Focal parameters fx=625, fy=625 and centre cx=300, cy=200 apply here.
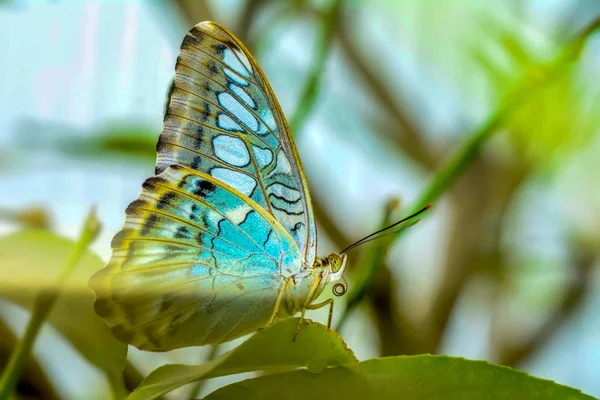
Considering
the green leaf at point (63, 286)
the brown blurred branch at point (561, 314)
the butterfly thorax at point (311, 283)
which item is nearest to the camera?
the green leaf at point (63, 286)

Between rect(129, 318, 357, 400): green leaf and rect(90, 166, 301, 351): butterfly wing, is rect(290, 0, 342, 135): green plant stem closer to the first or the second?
rect(90, 166, 301, 351): butterfly wing

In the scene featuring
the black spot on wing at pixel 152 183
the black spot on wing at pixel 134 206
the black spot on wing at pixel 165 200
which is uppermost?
the black spot on wing at pixel 152 183

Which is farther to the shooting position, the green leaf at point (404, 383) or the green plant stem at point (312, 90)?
the green plant stem at point (312, 90)

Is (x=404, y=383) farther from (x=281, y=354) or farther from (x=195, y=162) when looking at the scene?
(x=195, y=162)

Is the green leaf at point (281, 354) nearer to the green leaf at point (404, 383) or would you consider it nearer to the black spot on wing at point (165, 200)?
the green leaf at point (404, 383)

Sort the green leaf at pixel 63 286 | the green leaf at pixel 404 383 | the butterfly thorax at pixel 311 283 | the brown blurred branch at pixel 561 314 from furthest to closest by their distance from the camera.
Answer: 1. the brown blurred branch at pixel 561 314
2. the butterfly thorax at pixel 311 283
3. the green leaf at pixel 63 286
4. the green leaf at pixel 404 383

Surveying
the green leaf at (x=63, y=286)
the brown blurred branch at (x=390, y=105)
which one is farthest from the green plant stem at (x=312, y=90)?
the brown blurred branch at (x=390, y=105)

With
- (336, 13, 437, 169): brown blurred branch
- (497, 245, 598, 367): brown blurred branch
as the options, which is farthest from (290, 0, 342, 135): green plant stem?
(497, 245, 598, 367): brown blurred branch
